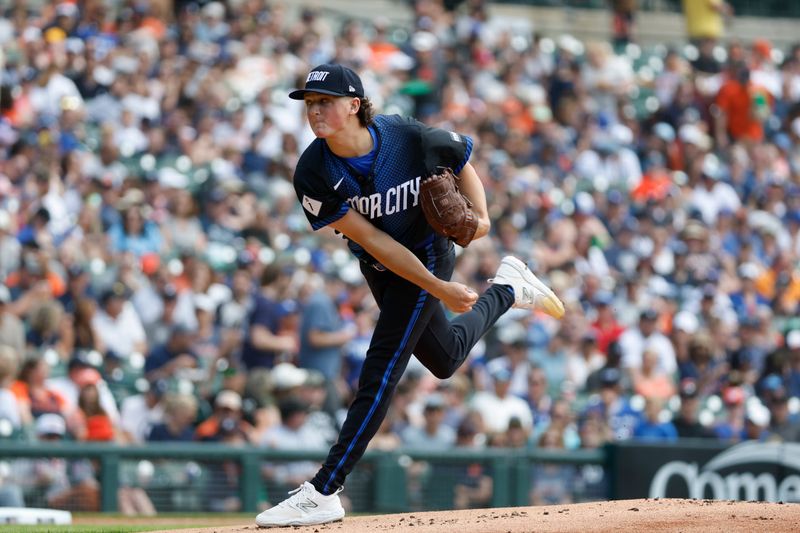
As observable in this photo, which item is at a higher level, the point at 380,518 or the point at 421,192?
the point at 421,192

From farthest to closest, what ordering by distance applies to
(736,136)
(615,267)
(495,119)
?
1. (736,136)
2. (495,119)
3. (615,267)

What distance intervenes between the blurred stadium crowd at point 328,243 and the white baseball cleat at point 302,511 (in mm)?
3408

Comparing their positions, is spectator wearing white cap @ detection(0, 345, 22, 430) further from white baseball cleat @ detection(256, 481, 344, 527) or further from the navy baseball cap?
the navy baseball cap

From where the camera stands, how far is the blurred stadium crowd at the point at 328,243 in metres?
10.4

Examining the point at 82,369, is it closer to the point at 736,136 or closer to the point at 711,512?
the point at 711,512

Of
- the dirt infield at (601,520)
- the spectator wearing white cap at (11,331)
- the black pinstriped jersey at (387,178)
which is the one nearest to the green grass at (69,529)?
the dirt infield at (601,520)

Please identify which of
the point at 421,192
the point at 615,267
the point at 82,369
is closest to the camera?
the point at 421,192

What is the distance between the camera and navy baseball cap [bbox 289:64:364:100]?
18.9 ft

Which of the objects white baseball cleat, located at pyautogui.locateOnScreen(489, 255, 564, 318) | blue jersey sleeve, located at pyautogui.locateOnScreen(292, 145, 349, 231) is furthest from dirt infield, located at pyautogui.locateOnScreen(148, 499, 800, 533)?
blue jersey sleeve, located at pyautogui.locateOnScreen(292, 145, 349, 231)

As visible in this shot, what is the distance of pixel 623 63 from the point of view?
19.2 m

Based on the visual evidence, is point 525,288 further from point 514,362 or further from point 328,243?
point 328,243

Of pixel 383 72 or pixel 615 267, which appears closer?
pixel 615 267

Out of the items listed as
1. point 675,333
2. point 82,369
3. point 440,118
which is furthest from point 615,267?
point 82,369

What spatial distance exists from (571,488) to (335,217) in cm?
522
